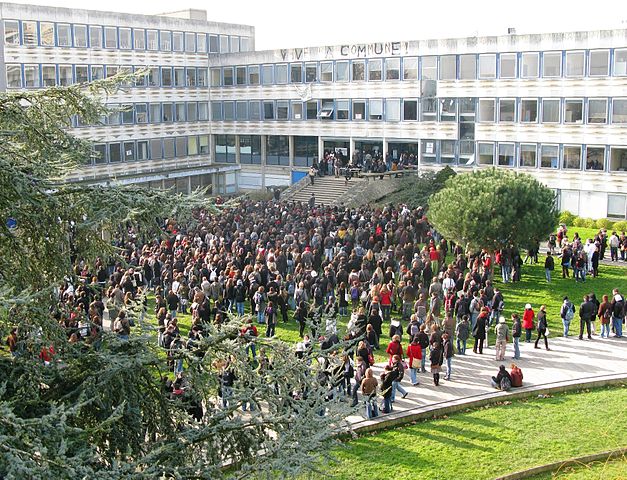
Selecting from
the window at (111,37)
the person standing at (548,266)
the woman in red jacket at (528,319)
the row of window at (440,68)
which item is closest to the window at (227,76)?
the row of window at (440,68)

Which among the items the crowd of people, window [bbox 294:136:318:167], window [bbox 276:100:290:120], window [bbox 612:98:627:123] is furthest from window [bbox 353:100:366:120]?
the crowd of people

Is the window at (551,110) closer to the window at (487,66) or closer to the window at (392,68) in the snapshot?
the window at (487,66)

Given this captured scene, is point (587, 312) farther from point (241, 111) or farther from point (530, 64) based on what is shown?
point (241, 111)

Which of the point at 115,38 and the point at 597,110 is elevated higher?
the point at 115,38

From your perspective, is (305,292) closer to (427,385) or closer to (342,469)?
(427,385)

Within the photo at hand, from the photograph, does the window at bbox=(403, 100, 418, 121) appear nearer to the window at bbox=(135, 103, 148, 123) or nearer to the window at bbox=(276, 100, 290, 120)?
the window at bbox=(276, 100, 290, 120)

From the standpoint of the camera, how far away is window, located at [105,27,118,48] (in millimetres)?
52781

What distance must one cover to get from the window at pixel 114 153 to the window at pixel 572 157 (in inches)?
1060

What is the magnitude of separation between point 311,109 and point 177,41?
34.2 feet

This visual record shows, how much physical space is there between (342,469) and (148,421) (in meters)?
7.07

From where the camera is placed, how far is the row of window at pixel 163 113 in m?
53.9

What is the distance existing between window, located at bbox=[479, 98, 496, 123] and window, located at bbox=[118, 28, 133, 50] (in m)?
22.6

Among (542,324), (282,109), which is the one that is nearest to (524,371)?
(542,324)

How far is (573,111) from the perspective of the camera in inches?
1738
